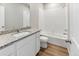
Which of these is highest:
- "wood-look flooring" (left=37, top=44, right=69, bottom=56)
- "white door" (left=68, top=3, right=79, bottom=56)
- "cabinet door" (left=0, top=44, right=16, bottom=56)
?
"white door" (left=68, top=3, right=79, bottom=56)

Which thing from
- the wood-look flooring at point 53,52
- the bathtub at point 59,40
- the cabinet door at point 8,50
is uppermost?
the cabinet door at point 8,50

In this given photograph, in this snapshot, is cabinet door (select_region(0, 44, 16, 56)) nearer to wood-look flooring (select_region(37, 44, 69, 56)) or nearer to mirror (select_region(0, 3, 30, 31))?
mirror (select_region(0, 3, 30, 31))

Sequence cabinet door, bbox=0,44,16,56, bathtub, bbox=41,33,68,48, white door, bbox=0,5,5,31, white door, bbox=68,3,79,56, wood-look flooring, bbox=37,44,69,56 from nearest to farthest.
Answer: white door, bbox=68,3,79,56 < cabinet door, bbox=0,44,16,56 < white door, bbox=0,5,5,31 < wood-look flooring, bbox=37,44,69,56 < bathtub, bbox=41,33,68,48

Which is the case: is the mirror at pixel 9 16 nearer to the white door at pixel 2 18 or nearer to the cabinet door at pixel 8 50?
the white door at pixel 2 18

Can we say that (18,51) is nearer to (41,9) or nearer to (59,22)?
(59,22)

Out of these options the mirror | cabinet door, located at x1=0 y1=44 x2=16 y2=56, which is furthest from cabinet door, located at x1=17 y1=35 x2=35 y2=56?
the mirror

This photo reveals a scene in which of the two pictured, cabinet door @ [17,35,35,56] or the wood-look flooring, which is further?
the wood-look flooring

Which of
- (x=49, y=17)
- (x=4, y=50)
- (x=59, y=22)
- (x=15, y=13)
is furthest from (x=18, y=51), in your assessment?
(x=49, y=17)

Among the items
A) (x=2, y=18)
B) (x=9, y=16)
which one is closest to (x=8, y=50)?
(x=2, y=18)

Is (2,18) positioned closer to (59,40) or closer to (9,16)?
(9,16)

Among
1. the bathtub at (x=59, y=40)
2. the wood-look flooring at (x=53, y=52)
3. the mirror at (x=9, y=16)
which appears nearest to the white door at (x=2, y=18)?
the mirror at (x=9, y=16)

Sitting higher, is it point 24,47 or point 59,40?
point 24,47

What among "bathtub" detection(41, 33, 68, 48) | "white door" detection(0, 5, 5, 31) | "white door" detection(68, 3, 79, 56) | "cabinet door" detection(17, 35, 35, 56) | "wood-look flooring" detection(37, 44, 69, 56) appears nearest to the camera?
"white door" detection(68, 3, 79, 56)

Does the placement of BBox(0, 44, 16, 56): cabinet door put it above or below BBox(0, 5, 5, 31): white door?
below
